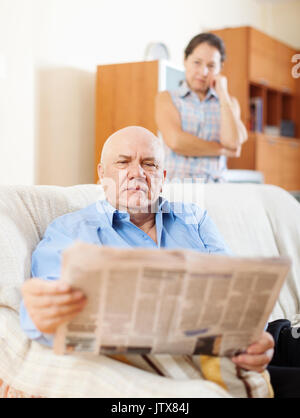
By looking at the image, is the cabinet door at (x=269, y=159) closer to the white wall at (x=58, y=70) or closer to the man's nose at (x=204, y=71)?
the white wall at (x=58, y=70)

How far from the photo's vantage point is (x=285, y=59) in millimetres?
5270

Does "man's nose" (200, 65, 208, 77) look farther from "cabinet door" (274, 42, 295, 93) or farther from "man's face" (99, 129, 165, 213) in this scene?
"cabinet door" (274, 42, 295, 93)

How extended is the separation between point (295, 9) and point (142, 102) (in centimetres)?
292

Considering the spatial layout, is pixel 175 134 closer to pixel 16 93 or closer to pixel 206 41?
pixel 206 41

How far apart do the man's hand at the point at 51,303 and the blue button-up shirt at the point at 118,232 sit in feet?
0.62

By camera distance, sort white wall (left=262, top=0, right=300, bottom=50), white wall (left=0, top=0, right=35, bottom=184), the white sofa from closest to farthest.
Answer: the white sofa < white wall (left=0, top=0, right=35, bottom=184) < white wall (left=262, top=0, right=300, bottom=50)

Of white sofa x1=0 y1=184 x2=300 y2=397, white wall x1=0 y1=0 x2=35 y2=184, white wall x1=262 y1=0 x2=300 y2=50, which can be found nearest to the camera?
white sofa x1=0 y1=184 x2=300 y2=397

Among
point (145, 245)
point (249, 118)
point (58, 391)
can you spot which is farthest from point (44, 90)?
point (58, 391)

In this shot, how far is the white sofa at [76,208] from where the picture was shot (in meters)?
1.01

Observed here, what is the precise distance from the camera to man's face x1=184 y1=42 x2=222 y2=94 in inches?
96.5

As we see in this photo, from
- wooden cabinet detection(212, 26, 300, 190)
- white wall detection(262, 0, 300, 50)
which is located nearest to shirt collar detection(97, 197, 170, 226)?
wooden cabinet detection(212, 26, 300, 190)

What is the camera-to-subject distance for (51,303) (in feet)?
2.95

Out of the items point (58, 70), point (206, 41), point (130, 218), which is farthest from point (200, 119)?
point (58, 70)
